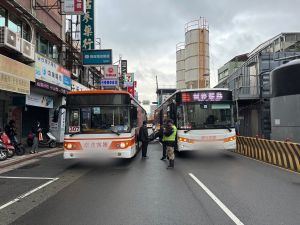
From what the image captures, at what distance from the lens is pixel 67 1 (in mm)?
21469

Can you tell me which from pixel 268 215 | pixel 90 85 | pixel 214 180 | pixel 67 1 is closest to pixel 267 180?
pixel 214 180

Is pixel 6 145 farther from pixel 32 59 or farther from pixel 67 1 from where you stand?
pixel 67 1

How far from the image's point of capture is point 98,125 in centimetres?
1191

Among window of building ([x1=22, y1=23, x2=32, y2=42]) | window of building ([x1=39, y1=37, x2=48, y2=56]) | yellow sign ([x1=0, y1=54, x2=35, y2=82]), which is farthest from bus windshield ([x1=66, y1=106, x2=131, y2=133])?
window of building ([x1=39, y1=37, x2=48, y2=56])

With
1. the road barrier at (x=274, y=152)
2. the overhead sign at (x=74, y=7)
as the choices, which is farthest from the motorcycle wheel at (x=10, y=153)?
the road barrier at (x=274, y=152)

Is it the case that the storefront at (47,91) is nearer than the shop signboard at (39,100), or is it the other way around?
the shop signboard at (39,100)

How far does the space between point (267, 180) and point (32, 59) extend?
47.5 feet

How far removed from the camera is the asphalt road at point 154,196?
596 cm

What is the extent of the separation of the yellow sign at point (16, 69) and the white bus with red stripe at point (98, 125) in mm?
5254

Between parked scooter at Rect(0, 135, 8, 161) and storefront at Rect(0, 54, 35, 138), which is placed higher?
storefront at Rect(0, 54, 35, 138)

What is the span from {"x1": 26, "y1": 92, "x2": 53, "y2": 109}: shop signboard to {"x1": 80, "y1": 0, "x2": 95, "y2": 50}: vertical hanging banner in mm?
6000

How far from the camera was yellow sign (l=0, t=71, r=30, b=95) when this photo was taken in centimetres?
1531

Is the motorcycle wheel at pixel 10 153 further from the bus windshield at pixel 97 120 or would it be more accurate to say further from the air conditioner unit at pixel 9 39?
the air conditioner unit at pixel 9 39

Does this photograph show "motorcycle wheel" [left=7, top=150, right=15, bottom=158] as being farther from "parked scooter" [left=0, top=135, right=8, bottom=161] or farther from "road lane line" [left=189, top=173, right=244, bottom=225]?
"road lane line" [left=189, top=173, right=244, bottom=225]
